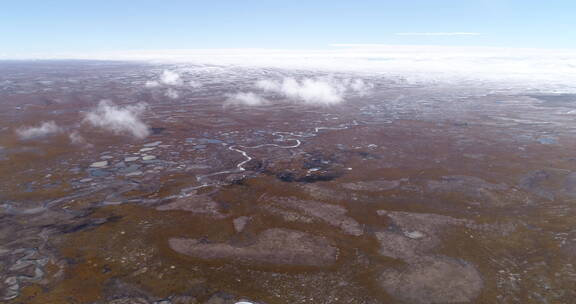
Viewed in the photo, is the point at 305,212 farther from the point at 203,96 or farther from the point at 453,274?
the point at 203,96

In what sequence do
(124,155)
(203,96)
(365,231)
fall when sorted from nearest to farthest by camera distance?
1. (365,231)
2. (124,155)
3. (203,96)

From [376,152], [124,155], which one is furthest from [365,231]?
[124,155]

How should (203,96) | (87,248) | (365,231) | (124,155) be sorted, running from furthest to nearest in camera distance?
(203,96), (124,155), (365,231), (87,248)

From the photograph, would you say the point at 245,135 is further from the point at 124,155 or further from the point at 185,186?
the point at 185,186

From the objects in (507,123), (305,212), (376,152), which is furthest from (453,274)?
(507,123)

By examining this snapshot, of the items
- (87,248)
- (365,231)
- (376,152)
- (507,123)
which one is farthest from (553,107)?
(87,248)

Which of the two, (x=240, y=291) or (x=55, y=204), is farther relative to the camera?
(x=55, y=204)

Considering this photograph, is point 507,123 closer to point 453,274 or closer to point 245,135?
point 245,135

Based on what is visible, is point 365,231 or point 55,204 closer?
point 365,231

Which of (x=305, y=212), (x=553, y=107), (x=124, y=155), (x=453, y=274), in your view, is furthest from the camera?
(x=553, y=107)

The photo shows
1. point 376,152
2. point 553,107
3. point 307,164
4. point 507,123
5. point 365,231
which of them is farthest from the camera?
point 553,107
